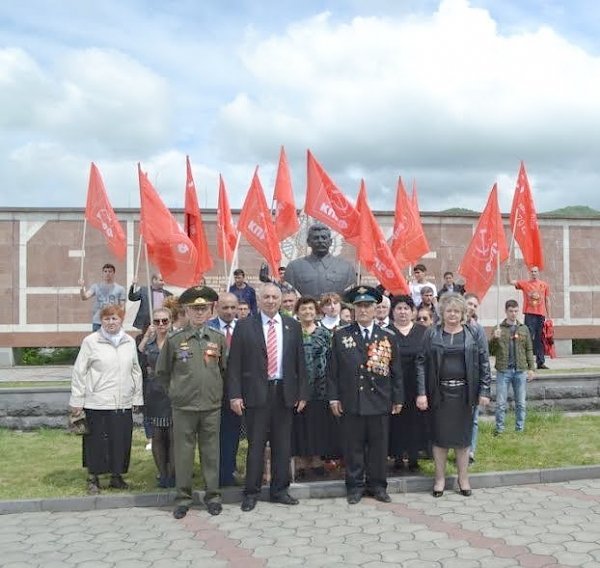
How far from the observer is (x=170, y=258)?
954cm

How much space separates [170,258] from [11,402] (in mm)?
2870

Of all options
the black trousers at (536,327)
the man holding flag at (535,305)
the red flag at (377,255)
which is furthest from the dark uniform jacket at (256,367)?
the black trousers at (536,327)

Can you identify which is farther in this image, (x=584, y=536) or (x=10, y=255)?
(x=10, y=255)

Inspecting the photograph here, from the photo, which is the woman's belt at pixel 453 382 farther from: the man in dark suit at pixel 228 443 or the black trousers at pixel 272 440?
the man in dark suit at pixel 228 443

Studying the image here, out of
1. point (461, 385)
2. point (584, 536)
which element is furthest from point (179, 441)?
point (584, 536)

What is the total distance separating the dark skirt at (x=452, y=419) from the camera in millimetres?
6703

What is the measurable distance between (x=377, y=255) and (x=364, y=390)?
345 centimetres

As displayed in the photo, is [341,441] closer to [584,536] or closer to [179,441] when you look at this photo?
[179,441]

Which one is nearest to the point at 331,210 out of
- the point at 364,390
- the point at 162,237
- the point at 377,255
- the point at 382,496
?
the point at 377,255

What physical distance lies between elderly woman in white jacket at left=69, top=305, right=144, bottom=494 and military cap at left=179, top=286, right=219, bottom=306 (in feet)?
2.80

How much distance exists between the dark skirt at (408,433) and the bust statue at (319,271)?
177cm

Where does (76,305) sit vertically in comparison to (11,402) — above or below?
above

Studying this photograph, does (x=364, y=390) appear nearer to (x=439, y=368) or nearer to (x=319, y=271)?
(x=439, y=368)

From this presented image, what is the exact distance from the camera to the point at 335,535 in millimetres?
5605
